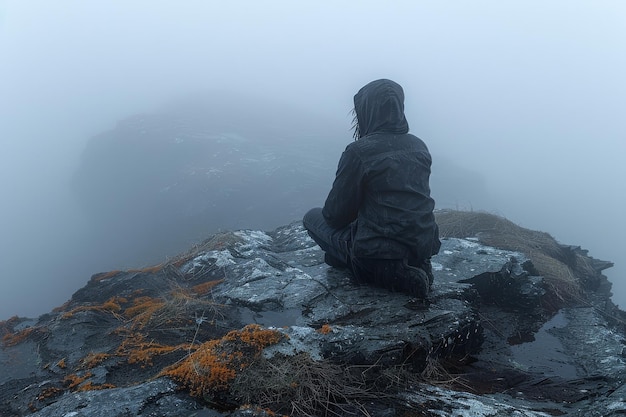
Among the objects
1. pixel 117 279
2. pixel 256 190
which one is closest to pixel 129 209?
pixel 256 190

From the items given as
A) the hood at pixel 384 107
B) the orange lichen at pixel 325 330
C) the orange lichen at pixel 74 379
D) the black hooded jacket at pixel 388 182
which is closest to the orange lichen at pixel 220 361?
the orange lichen at pixel 325 330

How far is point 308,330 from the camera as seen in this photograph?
4184 millimetres

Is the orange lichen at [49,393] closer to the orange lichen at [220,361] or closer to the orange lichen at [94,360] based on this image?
the orange lichen at [94,360]

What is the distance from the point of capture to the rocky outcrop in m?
3.33

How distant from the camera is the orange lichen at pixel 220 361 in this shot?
11.0 feet

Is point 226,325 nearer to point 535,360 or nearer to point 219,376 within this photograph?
point 219,376

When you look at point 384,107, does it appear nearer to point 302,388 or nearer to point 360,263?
point 360,263

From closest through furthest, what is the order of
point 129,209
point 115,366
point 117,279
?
point 115,366
point 117,279
point 129,209

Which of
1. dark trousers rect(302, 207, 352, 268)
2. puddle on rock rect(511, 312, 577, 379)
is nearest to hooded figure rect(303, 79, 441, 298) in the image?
dark trousers rect(302, 207, 352, 268)

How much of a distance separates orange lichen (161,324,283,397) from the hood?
8.70ft

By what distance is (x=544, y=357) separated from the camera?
536 cm

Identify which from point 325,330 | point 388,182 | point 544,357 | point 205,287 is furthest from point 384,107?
point 205,287

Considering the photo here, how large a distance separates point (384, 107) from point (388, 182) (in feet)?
2.79

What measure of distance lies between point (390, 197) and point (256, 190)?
28.6 metres
